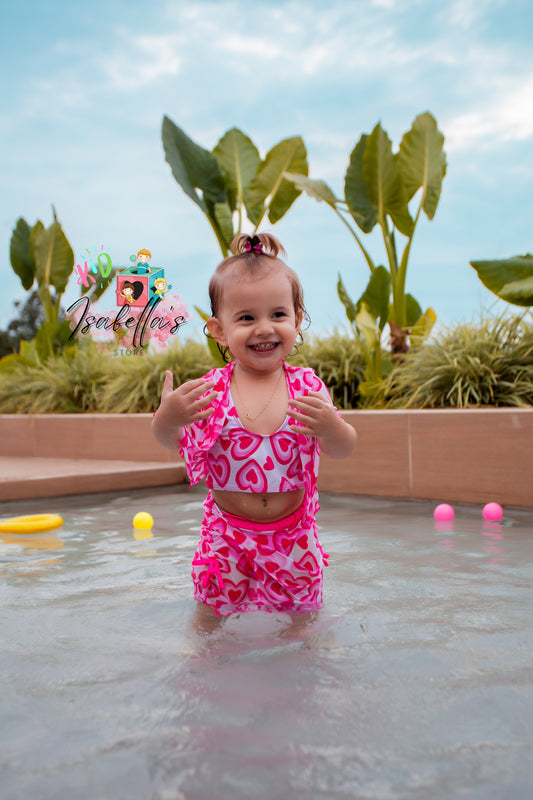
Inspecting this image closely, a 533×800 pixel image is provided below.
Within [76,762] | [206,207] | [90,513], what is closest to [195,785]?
[76,762]

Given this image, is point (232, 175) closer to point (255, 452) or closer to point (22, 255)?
point (22, 255)

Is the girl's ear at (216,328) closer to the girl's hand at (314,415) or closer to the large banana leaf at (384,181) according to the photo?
the girl's hand at (314,415)

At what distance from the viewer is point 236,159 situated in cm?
850

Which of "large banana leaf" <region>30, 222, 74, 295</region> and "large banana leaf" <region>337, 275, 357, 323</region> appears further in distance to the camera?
"large banana leaf" <region>30, 222, 74, 295</region>

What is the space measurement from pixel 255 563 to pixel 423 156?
6052 millimetres

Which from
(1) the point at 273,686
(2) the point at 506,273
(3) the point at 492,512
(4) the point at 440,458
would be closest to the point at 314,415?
(1) the point at 273,686

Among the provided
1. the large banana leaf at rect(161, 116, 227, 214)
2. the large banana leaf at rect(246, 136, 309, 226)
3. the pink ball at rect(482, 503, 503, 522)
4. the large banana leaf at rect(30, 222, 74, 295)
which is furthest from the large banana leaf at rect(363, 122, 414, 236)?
the large banana leaf at rect(30, 222, 74, 295)

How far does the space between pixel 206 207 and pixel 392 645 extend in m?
7.02

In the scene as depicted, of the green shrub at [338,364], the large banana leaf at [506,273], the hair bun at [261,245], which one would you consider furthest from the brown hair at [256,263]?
the green shrub at [338,364]

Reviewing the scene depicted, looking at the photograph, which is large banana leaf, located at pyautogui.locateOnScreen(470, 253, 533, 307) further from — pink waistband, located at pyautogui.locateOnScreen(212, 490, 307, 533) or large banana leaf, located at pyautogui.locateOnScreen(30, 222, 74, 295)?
large banana leaf, located at pyautogui.locateOnScreen(30, 222, 74, 295)

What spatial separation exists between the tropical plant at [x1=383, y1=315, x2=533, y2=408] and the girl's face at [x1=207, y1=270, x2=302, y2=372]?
11.7 ft

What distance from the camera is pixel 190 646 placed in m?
2.28

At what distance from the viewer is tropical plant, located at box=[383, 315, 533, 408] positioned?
5.70 m

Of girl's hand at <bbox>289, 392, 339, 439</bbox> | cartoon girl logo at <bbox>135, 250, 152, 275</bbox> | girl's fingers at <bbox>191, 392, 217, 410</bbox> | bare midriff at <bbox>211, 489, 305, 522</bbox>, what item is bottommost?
bare midriff at <bbox>211, 489, 305, 522</bbox>
